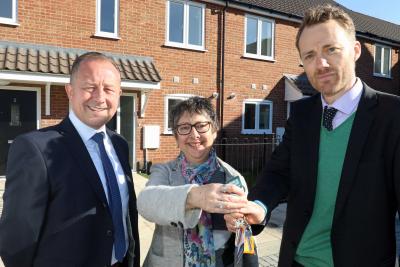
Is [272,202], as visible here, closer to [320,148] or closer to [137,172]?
[320,148]

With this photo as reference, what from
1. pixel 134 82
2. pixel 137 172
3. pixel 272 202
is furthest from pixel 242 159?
pixel 272 202

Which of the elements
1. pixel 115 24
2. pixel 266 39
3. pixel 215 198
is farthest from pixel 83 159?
pixel 266 39

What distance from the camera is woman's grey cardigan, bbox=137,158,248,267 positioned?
1.51 meters

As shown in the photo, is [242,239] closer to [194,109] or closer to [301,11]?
[194,109]

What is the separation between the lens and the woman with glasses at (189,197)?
1.53 metres

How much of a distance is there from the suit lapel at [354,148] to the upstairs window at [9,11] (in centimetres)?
920

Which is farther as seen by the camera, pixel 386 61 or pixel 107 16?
pixel 386 61

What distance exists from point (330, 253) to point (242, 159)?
1042 cm

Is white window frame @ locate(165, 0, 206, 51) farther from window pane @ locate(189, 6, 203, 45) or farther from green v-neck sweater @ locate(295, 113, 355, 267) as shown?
green v-neck sweater @ locate(295, 113, 355, 267)

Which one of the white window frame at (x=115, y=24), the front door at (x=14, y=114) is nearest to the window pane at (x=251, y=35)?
the white window frame at (x=115, y=24)

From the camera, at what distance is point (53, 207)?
1.81m

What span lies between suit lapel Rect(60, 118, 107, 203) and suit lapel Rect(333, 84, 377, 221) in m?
1.19

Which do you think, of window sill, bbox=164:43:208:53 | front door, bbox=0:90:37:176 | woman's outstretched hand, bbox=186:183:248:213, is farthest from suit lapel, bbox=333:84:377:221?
window sill, bbox=164:43:208:53

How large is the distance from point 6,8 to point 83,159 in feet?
28.3
